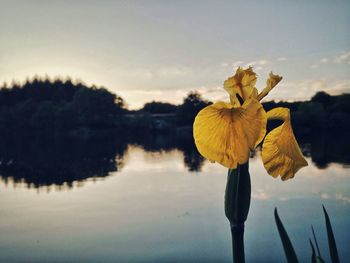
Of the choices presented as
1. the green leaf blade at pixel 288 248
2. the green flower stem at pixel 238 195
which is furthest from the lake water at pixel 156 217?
the green flower stem at pixel 238 195

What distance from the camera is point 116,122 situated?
65812 mm

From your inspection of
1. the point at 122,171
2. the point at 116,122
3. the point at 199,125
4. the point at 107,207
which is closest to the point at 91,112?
the point at 116,122

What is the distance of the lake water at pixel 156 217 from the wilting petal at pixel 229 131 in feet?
31.8

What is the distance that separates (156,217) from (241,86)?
13.4m

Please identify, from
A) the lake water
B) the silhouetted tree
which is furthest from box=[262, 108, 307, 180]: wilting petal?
the silhouetted tree

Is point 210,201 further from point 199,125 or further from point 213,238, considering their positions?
point 199,125

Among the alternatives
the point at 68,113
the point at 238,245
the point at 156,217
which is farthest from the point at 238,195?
the point at 68,113

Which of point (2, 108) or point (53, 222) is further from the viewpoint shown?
point (2, 108)

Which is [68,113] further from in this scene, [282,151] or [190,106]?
[282,151]

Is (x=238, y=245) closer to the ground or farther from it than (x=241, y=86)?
closer to the ground

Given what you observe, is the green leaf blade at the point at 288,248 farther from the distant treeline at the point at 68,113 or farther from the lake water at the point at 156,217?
the distant treeline at the point at 68,113

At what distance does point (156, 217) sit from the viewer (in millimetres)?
13734

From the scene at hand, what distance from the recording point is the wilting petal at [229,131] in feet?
1.93

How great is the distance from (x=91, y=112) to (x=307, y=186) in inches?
1811
